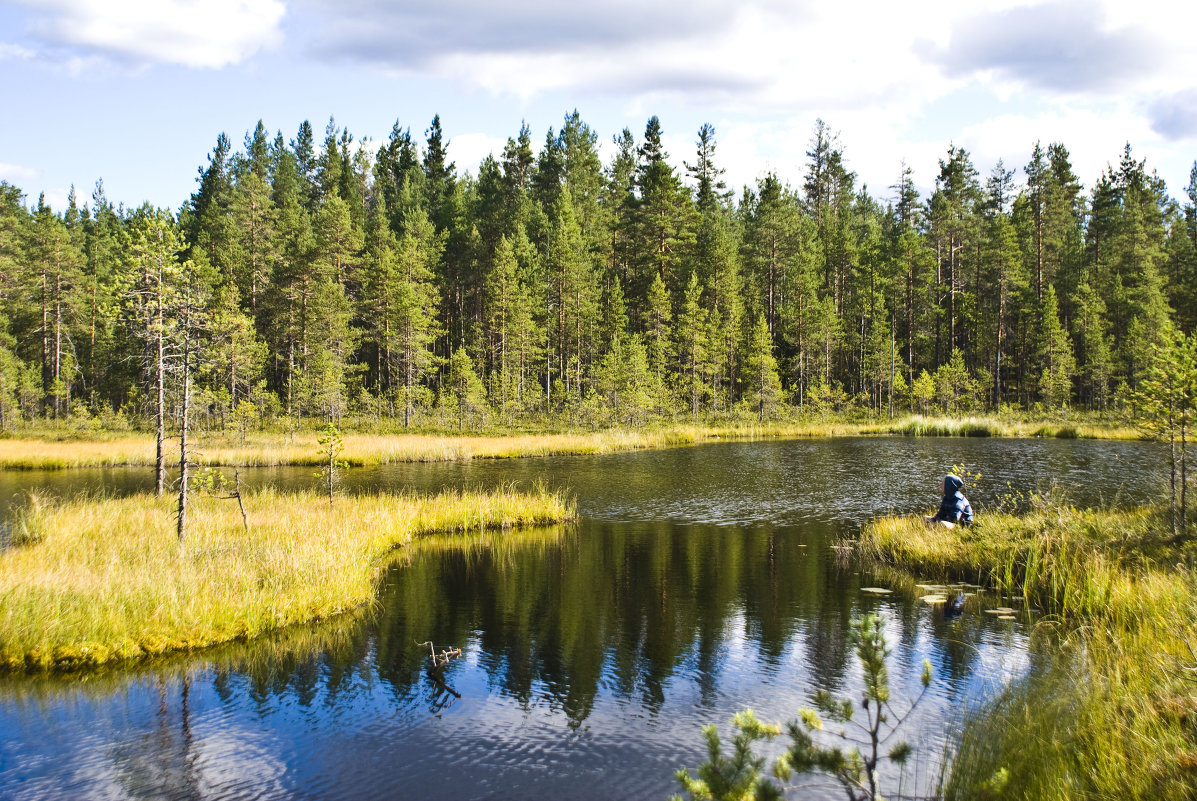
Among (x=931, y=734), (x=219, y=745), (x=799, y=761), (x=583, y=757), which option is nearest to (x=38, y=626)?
(x=219, y=745)

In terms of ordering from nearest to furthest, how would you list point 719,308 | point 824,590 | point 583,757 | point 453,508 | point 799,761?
point 799,761 < point 583,757 < point 824,590 < point 453,508 < point 719,308

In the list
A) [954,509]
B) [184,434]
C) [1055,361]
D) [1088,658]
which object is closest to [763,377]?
[1055,361]

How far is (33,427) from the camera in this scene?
50.0m

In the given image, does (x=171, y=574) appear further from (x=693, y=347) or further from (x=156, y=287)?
(x=693, y=347)

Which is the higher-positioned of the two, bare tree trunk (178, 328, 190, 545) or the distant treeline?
the distant treeline

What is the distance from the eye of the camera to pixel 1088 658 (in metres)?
9.05

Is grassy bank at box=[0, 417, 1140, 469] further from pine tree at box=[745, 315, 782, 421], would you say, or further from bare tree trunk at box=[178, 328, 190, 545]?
bare tree trunk at box=[178, 328, 190, 545]

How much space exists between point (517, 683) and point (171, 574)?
20.3ft

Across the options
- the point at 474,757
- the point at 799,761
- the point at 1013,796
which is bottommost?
the point at 474,757

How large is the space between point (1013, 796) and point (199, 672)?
32.4ft

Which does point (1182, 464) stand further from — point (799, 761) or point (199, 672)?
point (199, 672)

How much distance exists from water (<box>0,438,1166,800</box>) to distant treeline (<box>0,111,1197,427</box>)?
37638mm

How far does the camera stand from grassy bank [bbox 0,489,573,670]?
10.3 m

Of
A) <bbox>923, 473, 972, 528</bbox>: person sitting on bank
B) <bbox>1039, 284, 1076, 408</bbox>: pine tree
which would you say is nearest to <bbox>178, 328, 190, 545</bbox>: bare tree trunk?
<bbox>923, 473, 972, 528</bbox>: person sitting on bank
